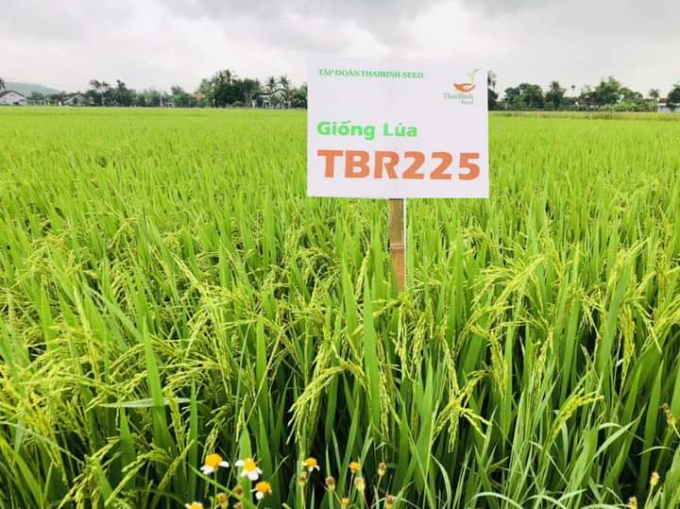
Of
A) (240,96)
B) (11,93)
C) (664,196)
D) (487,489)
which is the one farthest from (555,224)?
(11,93)

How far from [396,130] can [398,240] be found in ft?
1.09

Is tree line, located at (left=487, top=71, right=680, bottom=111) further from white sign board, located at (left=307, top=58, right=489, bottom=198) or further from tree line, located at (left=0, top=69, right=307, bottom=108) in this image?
white sign board, located at (left=307, top=58, right=489, bottom=198)

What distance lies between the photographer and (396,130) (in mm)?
1428

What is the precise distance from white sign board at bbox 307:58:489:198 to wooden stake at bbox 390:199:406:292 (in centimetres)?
4

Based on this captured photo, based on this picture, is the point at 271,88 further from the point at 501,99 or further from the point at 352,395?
the point at 352,395

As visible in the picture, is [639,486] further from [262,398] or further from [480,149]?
[480,149]

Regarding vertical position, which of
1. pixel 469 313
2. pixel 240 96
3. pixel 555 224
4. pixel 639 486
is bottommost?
pixel 639 486

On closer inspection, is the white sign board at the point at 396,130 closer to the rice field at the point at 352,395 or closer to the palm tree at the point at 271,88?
the rice field at the point at 352,395

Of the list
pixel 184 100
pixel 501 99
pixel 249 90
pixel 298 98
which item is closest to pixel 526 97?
pixel 501 99

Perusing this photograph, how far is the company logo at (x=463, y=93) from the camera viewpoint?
144cm

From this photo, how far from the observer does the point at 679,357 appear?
1.04m

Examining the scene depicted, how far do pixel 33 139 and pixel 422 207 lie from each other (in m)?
6.93

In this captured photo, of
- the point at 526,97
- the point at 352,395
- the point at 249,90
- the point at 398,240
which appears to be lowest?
the point at 352,395

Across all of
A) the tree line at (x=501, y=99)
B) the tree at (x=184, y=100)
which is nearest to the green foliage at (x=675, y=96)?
the tree line at (x=501, y=99)
